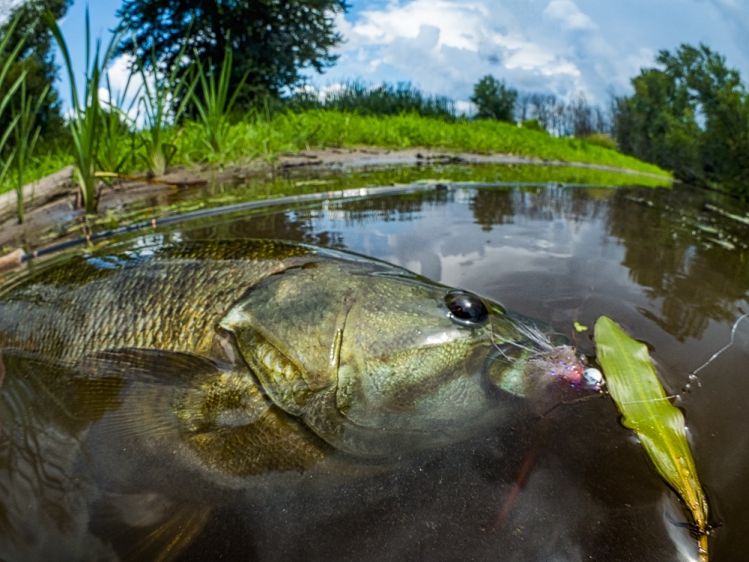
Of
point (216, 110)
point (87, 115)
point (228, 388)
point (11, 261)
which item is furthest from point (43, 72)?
point (228, 388)

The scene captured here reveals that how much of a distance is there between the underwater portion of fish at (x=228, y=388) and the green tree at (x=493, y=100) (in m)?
25.3

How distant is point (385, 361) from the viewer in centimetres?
139

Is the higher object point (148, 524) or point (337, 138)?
point (337, 138)

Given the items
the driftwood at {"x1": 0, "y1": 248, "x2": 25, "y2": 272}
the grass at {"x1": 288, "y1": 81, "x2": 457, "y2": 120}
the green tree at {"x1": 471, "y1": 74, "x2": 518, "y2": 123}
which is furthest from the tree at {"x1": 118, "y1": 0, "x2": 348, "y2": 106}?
the driftwood at {"x1": 0, "y1": 248, "x2": 25, "y2": 272}

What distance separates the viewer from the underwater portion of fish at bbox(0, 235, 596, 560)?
3.99ft

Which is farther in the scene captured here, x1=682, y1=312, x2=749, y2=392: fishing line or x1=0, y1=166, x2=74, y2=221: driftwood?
x1=0, y1=166, x2=74, y2=221: driftwood

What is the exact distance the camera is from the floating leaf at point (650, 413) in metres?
1.13

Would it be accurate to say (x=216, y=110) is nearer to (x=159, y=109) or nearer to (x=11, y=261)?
(x=159, y=109)

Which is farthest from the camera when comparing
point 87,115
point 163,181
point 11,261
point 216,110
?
point 216,110

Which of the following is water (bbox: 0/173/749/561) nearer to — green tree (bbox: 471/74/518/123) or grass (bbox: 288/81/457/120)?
grass (bbox: 288/81/457/120)

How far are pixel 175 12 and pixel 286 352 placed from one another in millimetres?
20179

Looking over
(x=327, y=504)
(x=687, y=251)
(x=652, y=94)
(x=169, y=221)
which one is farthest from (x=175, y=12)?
(x=652, y=94)

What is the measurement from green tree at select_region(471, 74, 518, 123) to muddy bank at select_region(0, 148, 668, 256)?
17.6m

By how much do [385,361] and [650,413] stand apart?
0.72m
